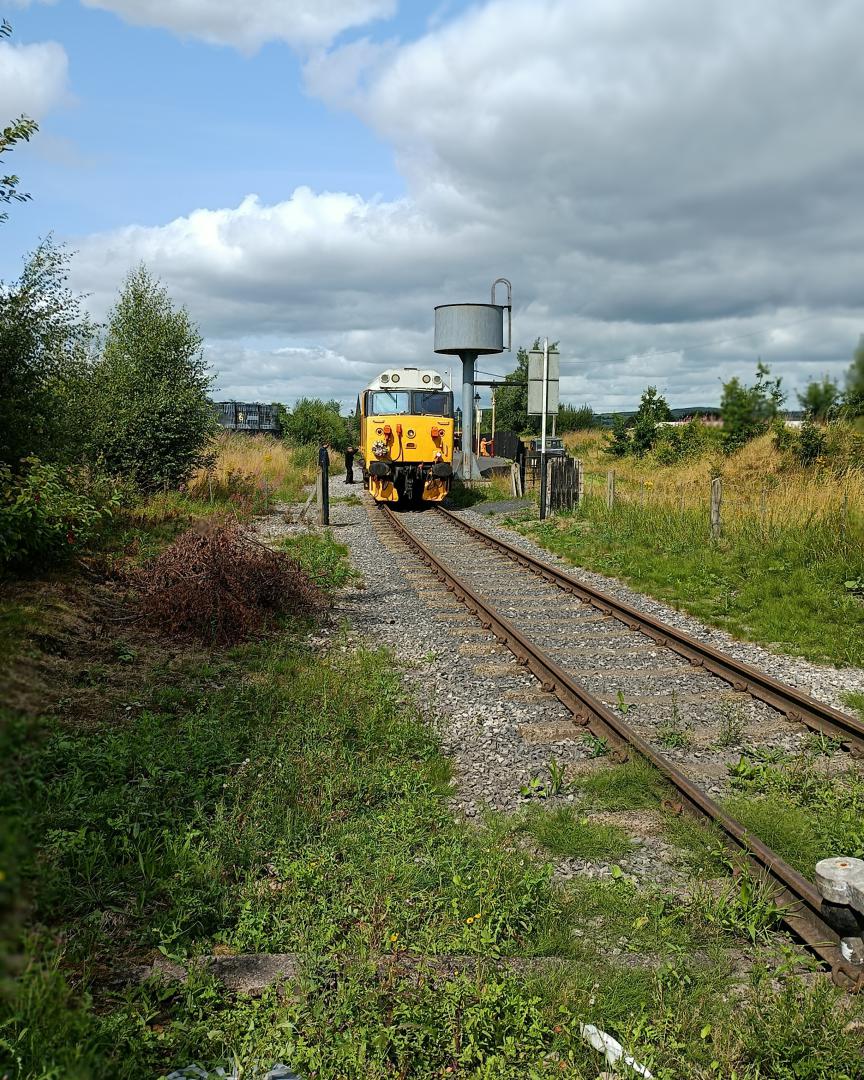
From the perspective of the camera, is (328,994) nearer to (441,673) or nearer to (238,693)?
(238,693)

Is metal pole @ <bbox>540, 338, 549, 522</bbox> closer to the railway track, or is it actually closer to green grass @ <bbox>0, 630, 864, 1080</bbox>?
the railway track

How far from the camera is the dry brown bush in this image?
8.34 metres

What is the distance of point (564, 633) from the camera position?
350 inches

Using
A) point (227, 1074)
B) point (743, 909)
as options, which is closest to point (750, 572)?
point (743, 909)

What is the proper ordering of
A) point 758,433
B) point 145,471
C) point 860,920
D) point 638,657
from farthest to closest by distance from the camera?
point 758,433 < point 145,471 < point 638,657 < point 860,920

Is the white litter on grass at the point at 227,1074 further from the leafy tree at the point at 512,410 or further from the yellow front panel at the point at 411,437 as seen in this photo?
the leafy tree at the point at 512,410

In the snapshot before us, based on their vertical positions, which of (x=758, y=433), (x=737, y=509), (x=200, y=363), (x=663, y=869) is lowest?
(x=663, y=869)

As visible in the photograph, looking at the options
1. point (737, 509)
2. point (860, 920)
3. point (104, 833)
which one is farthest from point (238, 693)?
point (737, 509)

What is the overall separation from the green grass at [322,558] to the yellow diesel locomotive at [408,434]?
5.34 metres

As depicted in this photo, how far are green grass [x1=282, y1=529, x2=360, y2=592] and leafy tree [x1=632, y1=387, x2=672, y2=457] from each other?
20.0m

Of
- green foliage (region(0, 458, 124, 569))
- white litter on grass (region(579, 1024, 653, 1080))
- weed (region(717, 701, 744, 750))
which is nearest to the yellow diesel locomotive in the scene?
green foliage (region(0, 458, 124, 569))

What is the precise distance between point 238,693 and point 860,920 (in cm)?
442

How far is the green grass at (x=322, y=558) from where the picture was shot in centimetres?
1136

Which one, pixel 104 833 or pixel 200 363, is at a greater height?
pixel 200 363
